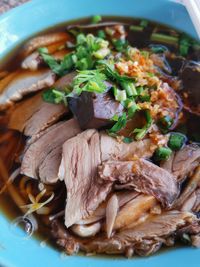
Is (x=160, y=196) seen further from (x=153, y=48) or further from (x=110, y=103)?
(x=153, y=48)

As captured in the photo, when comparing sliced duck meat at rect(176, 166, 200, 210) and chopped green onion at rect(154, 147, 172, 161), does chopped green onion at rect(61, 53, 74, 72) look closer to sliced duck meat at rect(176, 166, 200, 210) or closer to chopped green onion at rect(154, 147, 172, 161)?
chopped green onion at rect(154, 147, 172, 161)

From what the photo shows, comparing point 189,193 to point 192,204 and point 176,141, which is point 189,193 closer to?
point 192,204

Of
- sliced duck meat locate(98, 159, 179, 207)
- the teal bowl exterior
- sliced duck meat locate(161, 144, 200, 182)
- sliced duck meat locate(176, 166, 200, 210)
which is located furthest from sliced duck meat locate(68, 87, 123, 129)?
the teal bowl exterior

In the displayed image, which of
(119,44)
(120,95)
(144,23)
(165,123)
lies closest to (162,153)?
(165,123)

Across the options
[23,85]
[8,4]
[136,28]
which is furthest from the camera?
[8,4]

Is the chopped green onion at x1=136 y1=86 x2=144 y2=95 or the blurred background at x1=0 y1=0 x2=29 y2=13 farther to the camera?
the blurred background at x1=0 y1=0 x2=29 y2=13
